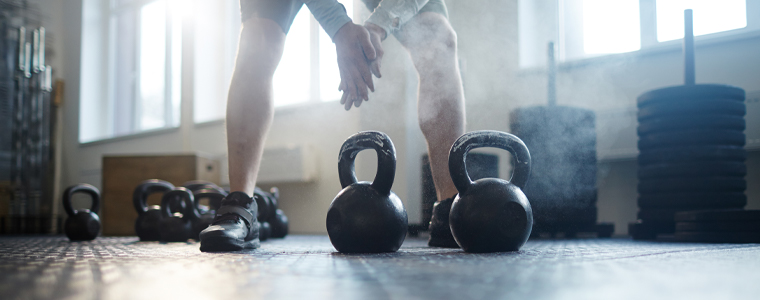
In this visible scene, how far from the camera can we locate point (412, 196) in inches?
113

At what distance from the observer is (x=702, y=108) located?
1.87 metres

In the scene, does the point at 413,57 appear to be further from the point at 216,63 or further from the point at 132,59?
the point at 132,59

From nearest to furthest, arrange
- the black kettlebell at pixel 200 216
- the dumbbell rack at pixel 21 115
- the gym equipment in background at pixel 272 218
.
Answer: the black kettlebell at pixel 200 216, the gym equipment in background at pixel 272 218, the dumbbell rack at pixel 21 115

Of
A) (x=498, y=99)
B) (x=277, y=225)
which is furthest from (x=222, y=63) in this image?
(x=277, y=225)

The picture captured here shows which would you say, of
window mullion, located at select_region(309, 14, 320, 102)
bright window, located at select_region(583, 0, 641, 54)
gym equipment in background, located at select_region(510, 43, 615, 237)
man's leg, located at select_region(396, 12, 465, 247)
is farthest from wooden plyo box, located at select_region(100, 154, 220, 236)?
bright window, located at select_region(583, 0, 641, 54)

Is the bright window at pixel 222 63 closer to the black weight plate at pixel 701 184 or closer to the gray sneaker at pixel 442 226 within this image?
the black weight plate at pixel 701 184

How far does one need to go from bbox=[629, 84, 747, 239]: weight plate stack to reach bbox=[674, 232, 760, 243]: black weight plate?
0.15 meters

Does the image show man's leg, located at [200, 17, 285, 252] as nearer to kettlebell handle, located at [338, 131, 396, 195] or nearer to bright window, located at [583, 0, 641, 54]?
kettlebell handle, located at [338, 131, 396, 195]

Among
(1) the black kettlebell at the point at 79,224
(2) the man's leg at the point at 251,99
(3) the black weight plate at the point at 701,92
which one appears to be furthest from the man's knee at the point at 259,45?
(3) the black weight plate at the point at 701,92

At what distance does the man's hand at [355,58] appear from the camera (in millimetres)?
1159

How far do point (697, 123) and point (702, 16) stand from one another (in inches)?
27.9

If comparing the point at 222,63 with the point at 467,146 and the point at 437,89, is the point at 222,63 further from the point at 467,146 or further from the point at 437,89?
the point at 467,146

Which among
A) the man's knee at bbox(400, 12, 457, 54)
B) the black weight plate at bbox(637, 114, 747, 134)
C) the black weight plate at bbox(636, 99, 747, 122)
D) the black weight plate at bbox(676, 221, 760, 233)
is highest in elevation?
the man's knee at bbox(400, 12, 457, 54)

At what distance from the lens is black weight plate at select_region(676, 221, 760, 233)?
1.58 m
